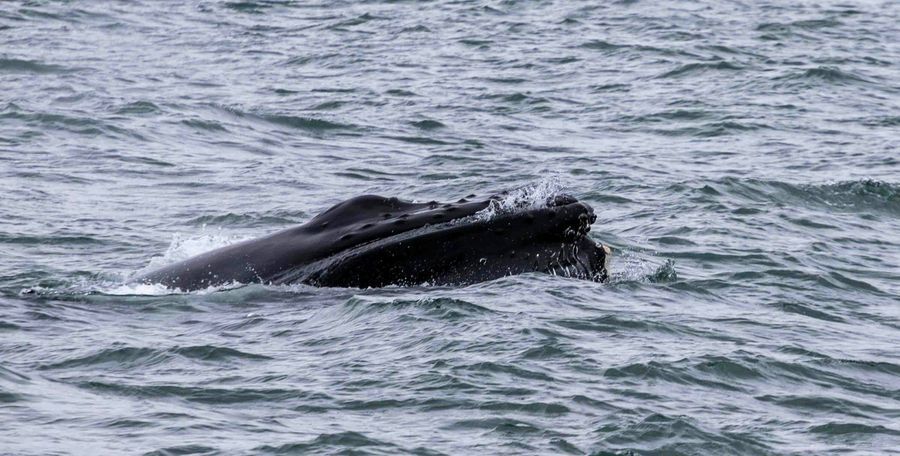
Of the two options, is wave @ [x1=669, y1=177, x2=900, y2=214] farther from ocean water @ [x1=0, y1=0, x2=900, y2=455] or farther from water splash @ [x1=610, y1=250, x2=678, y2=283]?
water splash @ [x1=610, y1=250, x2=678, y2=283]

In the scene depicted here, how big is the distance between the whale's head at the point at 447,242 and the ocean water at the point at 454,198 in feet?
0.59

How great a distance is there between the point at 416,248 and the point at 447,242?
0.24m

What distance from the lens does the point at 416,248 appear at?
12.4 metres

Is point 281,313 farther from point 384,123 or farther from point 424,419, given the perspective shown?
point 384,123

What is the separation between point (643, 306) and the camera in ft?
44.5

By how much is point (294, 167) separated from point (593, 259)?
886 cm

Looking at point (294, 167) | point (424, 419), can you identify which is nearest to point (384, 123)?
point (294, 167)

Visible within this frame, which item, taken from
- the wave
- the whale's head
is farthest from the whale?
the wave

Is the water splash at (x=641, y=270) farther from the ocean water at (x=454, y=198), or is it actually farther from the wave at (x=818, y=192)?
the wave at (x=818, y=192)

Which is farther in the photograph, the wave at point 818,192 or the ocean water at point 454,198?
the wave at point 818,192

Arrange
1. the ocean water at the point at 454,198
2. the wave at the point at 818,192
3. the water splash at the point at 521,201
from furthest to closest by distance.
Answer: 1. the wave at the point at 818,192
2. the water splash at the point at 521,201
3. the ocean water at the point at 454,198

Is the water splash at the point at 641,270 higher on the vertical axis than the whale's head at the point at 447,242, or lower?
lower

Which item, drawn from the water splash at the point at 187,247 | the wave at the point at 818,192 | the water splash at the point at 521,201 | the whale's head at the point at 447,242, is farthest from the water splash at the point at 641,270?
the wave at the point at 818,192

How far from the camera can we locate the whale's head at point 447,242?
1248cm
